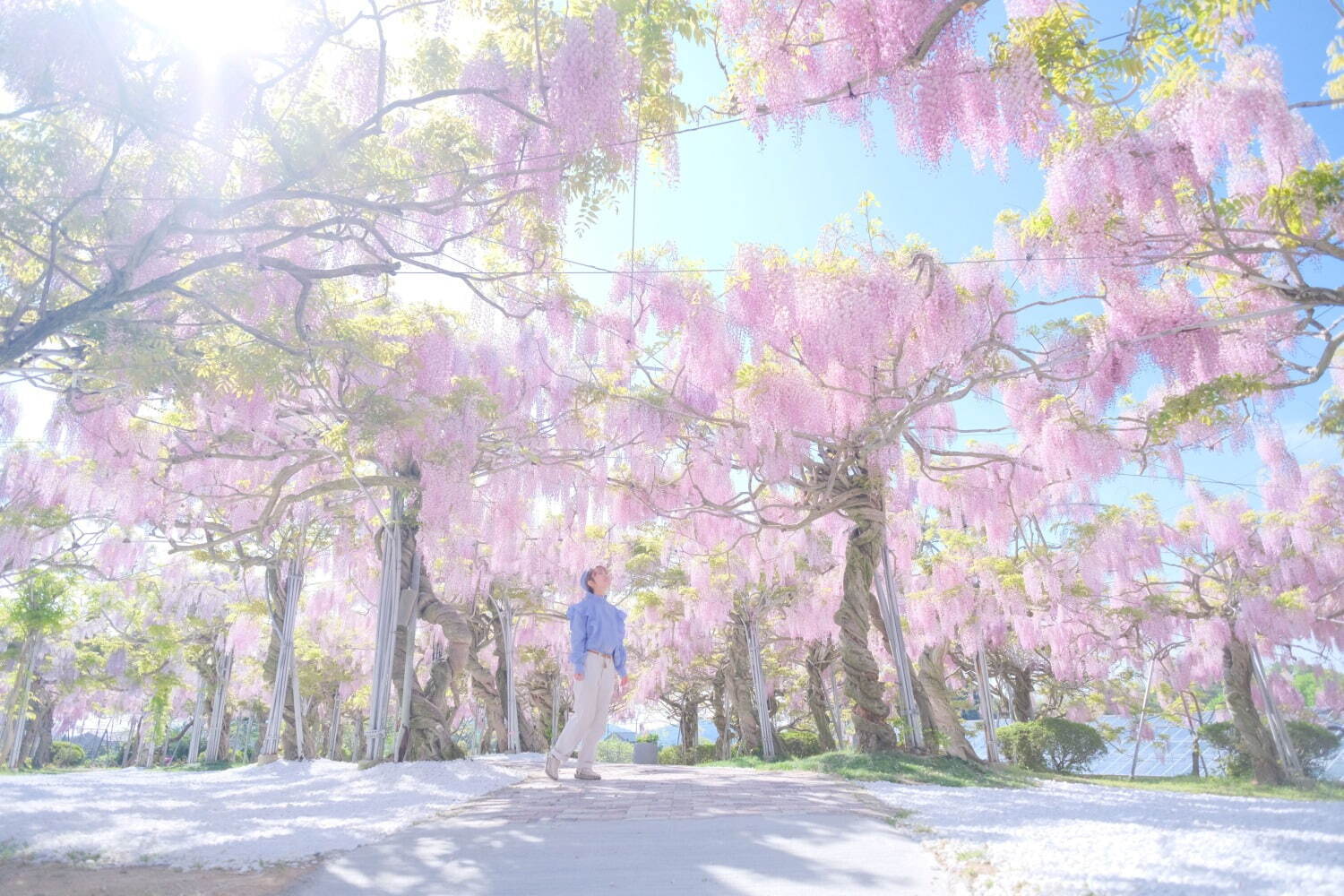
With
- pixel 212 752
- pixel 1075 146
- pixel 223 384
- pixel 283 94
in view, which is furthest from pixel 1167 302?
pixel 212 752

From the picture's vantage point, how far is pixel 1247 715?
33.1 ft

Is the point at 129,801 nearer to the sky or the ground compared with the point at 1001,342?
nearer to the ground

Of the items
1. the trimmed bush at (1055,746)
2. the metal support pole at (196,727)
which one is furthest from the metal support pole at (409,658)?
the trimmed bush at (1055,746)

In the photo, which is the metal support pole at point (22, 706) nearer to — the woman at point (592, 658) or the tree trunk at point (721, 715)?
the woman at point (592, 658)

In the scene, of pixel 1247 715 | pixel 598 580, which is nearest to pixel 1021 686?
pixel 1247 715

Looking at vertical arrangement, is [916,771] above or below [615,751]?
above

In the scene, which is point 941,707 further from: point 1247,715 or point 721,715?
point 721,715

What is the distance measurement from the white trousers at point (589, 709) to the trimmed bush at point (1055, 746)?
9958 mm

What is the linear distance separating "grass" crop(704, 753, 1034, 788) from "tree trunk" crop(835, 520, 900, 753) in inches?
12.1

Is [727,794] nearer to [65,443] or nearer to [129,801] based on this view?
[129,801]

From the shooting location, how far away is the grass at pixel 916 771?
A: 5.69m

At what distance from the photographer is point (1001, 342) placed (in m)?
6.54

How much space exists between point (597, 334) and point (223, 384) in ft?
12.7

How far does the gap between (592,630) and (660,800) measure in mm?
1232
